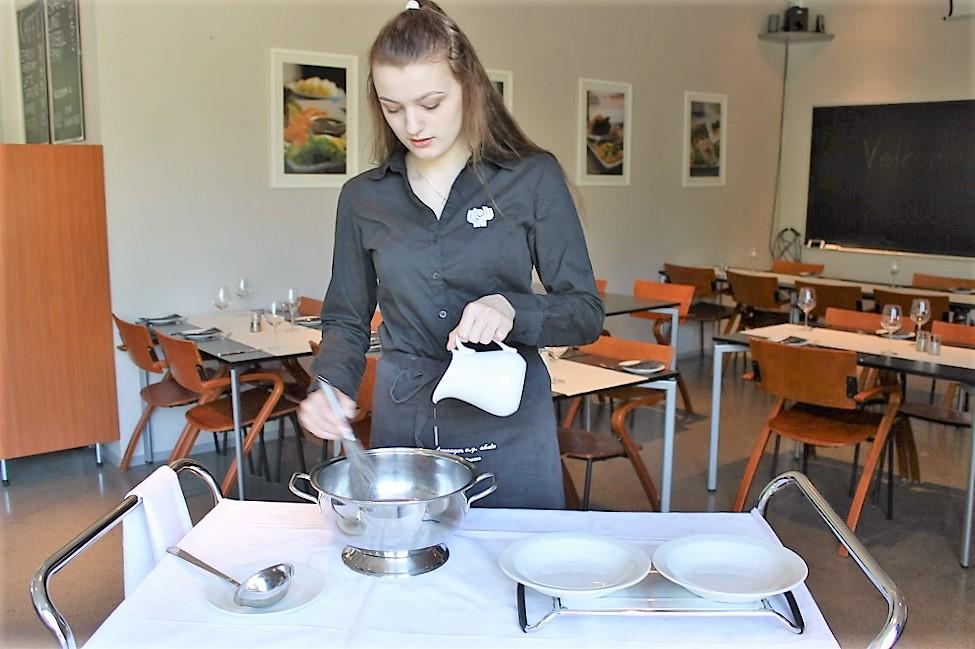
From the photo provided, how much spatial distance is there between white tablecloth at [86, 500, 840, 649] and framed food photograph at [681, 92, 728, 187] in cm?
579

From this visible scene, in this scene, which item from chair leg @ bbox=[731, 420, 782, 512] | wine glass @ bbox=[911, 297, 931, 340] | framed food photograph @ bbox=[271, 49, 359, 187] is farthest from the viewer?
framed food photograph @ bbox=[271, 49, 359, 187]

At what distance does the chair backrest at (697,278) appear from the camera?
6.29 metres

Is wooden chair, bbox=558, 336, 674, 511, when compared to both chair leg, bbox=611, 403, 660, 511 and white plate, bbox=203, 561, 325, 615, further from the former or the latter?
white plate, bbox=203, 561, 325, 615

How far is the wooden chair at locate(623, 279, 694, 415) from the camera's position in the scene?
5297 mm

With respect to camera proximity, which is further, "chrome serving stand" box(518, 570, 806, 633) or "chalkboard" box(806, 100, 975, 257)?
"chalkboard" box(806, 100, 975, 257)

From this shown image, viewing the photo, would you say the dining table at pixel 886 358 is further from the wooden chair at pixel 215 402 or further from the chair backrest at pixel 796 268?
the chair backrest at pixel 796 268

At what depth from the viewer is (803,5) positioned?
720 cm

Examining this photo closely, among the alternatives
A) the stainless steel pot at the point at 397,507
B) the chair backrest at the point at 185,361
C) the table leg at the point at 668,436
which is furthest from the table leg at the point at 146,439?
the stainless steel pot at the point at 397,507

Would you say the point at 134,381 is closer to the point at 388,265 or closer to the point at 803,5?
the point at 388,265

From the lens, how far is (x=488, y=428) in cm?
162

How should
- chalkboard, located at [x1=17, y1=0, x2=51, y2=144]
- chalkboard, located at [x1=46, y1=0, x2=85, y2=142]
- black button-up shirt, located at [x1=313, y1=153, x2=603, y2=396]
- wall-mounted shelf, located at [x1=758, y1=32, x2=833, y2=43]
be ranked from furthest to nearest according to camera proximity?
wall-mounted shelf, located at [x1=758, y1=32, x2=833, y2=43] < chalkboard, located at [x1=17, y1=0, x2=51, y2=144] < chalkboard, located at [x1=46, y1=0, x2=85, y2=142] < black button-up shirt, located at [x1=313, y1=153, x2=603, y2=396]

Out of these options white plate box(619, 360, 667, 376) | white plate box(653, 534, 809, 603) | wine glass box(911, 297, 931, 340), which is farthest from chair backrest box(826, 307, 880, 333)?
white plate box(653, 534, 809, 603)

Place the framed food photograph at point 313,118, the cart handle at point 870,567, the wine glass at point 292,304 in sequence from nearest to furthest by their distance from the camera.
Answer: the cart handle at point 870,567 < the wine glass at point 292,304 < the framed food photograph at point 313,118

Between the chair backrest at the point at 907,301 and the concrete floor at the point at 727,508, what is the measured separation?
64 cm
